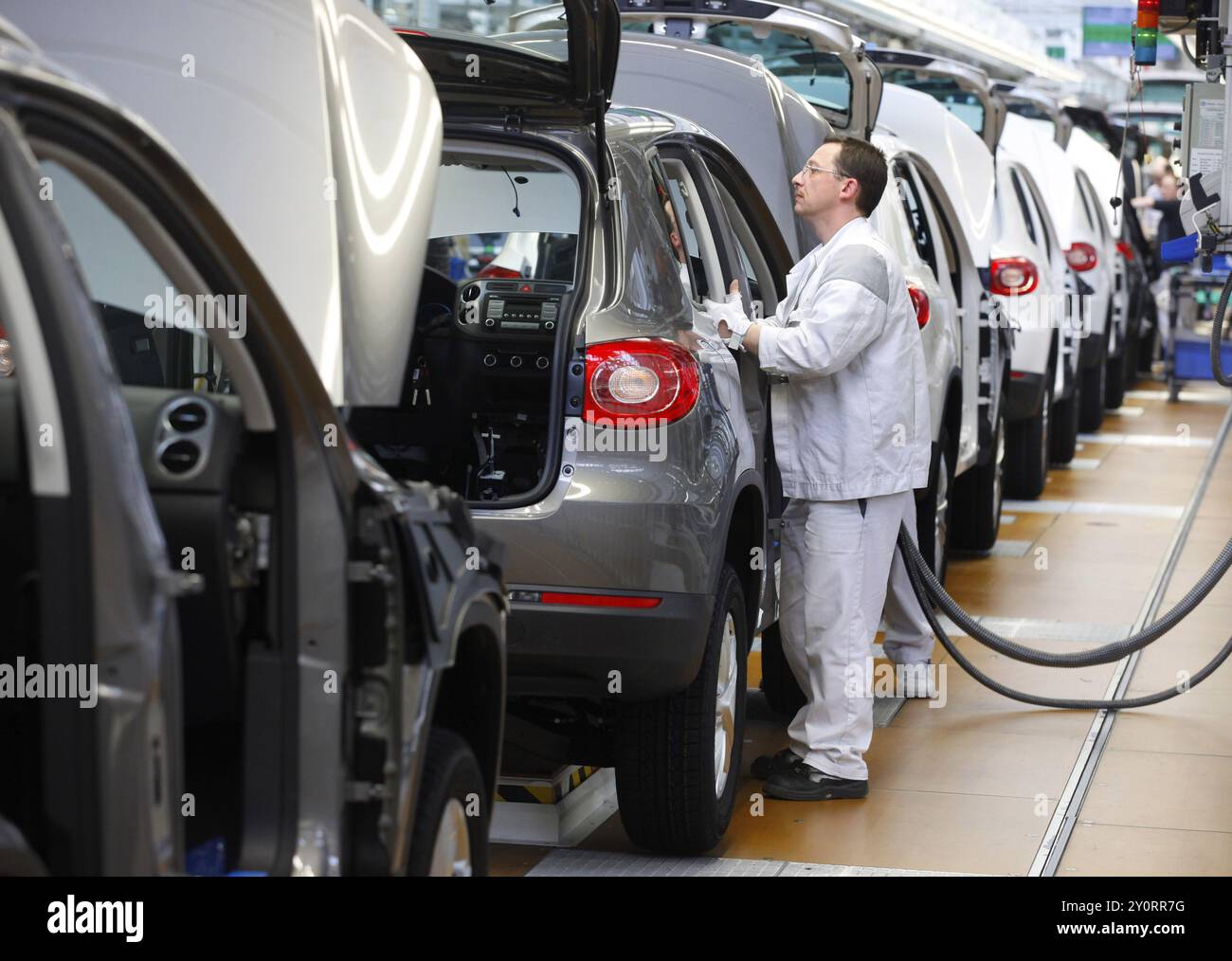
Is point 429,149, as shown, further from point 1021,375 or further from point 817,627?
point 1021,375

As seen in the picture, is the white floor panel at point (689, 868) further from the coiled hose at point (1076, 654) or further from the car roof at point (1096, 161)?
the car roof at point (1096, 161)

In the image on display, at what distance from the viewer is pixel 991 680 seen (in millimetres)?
6566

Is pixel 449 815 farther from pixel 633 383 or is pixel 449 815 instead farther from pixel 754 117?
pixel 754 117

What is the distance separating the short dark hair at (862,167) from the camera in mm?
5250

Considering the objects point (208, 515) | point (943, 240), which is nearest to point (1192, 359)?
point (943, 240)

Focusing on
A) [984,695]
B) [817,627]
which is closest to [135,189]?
[817,627]

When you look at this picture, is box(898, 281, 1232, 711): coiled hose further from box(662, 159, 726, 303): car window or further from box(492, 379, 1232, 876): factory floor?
box(662, 159, 726, 303): car window

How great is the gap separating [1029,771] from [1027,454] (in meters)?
6.19

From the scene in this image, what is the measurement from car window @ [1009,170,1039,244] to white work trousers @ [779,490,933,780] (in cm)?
689

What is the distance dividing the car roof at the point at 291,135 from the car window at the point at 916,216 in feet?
16.3

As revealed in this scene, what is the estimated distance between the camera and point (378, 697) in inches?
109

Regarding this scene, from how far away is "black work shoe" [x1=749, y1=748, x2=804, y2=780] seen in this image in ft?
17.9

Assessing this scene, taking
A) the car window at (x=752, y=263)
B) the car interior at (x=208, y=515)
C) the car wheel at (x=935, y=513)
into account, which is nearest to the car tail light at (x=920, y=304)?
the car wheel at (x=935, y=513)
